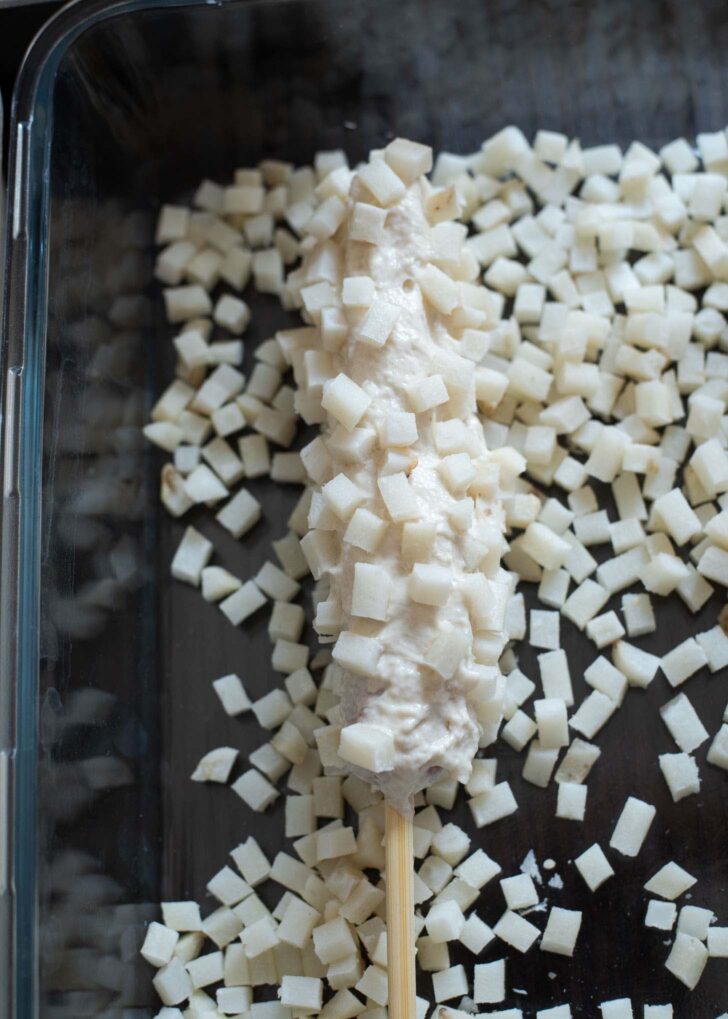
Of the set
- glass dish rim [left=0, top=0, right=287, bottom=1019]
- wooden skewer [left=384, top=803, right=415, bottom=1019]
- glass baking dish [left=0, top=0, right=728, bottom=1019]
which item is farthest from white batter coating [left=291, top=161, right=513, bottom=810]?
glass dish rim [left=0, top=0, right=287, bottom=1019]

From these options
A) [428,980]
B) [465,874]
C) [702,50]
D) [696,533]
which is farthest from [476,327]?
[428,980]

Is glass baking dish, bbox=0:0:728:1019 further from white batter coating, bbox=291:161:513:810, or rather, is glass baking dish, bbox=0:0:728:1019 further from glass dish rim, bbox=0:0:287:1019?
white batter coating, bbox=291:161:513:810

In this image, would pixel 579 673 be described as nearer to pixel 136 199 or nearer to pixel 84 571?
pixel 84 571

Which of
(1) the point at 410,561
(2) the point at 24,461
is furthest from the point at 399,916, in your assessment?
(2) the point at 24,461

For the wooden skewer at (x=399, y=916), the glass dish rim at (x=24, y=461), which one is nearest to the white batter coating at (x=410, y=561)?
the wooden skewer at (x=399, y=916)

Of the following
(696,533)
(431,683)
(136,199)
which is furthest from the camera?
(136,199)
